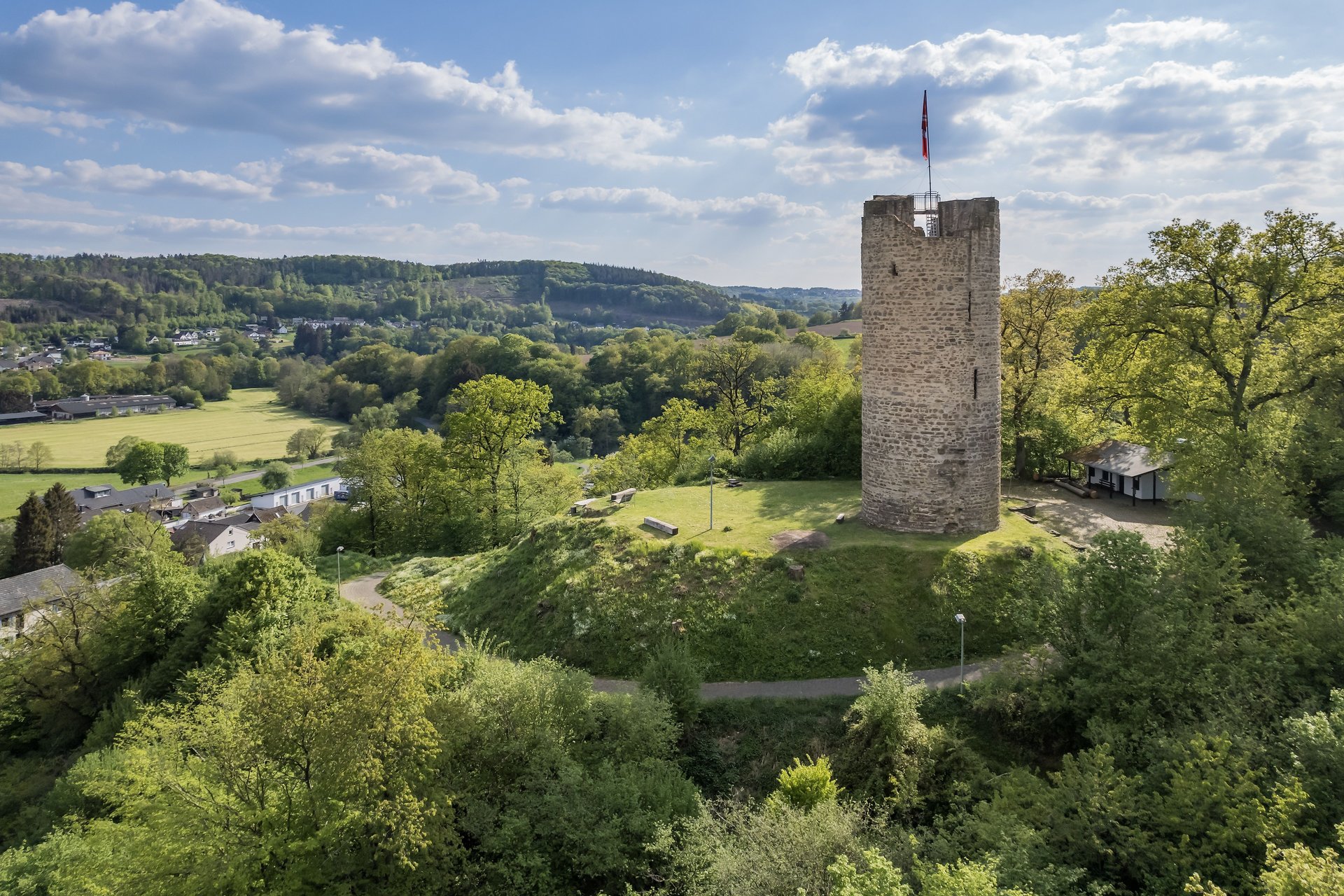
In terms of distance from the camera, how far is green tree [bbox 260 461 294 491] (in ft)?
266

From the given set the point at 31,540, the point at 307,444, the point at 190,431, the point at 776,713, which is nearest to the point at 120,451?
the point at 190,431

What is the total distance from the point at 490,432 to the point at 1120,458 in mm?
28537

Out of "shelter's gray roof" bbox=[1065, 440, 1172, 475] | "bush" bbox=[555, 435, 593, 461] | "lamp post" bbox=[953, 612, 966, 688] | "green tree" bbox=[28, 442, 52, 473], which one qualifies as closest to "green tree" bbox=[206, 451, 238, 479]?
"green tree" bbox=[28, 442, 52, 473]

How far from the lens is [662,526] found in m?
24.5

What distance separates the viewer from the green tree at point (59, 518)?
5294 cm

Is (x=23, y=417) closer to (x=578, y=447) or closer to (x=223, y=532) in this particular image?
(x=223, y=532)

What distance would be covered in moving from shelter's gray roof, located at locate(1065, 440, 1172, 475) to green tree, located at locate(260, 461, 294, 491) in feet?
244

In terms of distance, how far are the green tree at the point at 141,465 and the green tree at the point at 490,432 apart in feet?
187

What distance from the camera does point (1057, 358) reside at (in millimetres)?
34781

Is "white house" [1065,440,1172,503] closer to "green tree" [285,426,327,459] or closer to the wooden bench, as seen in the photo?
the wooden bench

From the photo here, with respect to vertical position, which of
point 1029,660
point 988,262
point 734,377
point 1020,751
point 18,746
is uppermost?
point 988,262

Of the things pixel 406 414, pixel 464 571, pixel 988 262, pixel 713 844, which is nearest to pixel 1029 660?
pixel 713 844

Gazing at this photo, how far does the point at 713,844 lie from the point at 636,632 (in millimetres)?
8778

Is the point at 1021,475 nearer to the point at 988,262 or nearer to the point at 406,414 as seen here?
the point at 988,262
